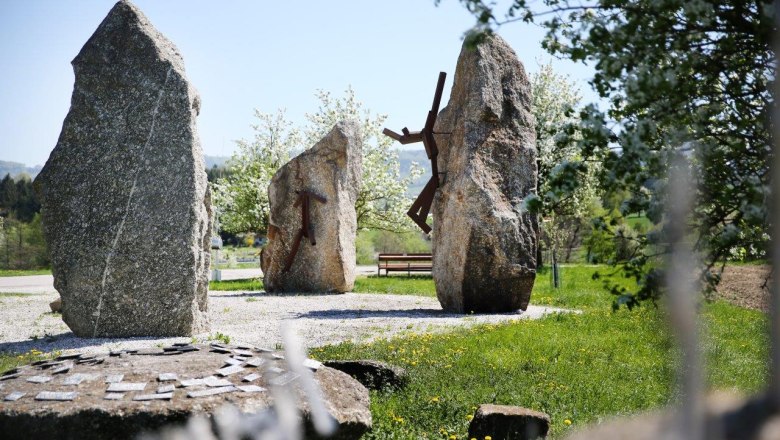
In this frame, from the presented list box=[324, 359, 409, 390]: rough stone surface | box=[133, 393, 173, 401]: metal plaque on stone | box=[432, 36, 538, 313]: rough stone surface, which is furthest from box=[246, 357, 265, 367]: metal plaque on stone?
box=[432, 36, 538, 313]: rough stone surface

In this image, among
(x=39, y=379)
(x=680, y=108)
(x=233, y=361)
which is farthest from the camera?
(x=233, y=361)

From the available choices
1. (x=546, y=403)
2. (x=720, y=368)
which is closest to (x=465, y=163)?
(x=720, y=368)

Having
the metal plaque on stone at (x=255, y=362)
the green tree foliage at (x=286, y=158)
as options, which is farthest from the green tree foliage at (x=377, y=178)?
the metal plaque on stone at (x=255, y=362)

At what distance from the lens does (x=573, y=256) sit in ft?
125

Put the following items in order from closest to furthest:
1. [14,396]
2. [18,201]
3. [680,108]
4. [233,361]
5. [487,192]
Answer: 1. [680,108]
2. [14,396]
3. [233,361]
4. [487,192]
5. [18,201]

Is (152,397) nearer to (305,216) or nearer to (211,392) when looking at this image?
(211,392)

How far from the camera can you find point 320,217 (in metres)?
18.5

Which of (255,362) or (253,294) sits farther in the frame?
(253,294)

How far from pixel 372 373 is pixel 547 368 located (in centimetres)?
193

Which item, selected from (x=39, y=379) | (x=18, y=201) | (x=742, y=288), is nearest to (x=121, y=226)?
(x=39, y=379)

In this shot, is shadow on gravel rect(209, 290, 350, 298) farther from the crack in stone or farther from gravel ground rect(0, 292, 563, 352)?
the crack in stone

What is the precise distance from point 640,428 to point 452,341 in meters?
8.56

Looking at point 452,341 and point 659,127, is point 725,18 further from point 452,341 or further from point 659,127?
point 452,341

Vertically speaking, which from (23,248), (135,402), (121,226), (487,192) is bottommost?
(135,402)
